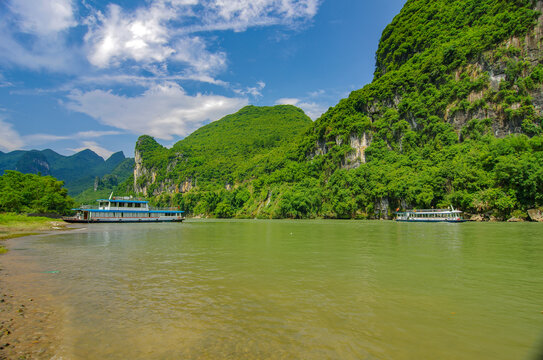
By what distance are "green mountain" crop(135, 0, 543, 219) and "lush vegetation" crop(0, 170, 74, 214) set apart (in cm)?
6228

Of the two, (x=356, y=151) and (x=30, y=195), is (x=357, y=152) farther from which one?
(x=30, y=195)

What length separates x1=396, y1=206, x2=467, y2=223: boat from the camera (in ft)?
172

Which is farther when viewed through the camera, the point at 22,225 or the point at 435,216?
the point at 435,216

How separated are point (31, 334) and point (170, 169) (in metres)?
197

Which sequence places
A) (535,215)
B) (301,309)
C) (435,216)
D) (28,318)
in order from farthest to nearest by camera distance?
(435,216) → (535,215) → (301,309) → (28,318)

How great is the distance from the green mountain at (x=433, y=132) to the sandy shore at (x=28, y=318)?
6110cm

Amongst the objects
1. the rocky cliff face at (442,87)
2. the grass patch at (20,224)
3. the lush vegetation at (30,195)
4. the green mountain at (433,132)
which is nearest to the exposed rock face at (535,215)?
the green mountain at (433,132)

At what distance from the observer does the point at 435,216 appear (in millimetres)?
58094

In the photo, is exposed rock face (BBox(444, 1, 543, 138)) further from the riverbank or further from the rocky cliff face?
the riverbank

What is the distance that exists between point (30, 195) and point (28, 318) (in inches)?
2760

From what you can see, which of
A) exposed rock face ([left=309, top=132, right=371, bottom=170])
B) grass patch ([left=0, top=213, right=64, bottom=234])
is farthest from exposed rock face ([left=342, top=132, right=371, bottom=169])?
grass patch ([left=0, top=213, right=64, bottom=234])

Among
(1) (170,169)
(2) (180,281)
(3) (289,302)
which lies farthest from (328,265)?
(1) (170,169)

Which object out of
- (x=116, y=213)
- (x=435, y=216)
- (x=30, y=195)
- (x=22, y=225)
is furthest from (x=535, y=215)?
(x=30, y=195)

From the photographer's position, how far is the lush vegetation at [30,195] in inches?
2031
